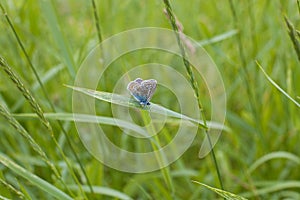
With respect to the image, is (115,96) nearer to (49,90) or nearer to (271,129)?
(271,129)

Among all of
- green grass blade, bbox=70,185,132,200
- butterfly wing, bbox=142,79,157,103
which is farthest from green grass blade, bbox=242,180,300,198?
butterfly wing, bbox=142,79,157,103

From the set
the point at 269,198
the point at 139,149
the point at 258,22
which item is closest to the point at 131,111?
the point at 139,149

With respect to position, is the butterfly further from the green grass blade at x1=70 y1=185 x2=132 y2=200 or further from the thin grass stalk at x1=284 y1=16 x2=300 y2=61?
the green grass blade at x1=70 y1=185 x2=132 y2=200

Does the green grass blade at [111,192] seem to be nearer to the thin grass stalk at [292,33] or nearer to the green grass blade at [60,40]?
the green grass blade at [60,40]

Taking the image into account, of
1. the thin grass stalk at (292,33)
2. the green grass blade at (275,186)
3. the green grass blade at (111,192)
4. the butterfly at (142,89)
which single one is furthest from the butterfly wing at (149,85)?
the green grass blade at (275,186)

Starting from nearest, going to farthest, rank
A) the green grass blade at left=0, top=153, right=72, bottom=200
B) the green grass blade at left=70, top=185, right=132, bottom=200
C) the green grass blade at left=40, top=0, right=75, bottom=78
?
the green grass blade at left=0, top=153, right=72, bottom=200 < the green grass blade at left=70, top=185, right=132, bottom=200 < the green grass blade at left=40, top=0, right=75, bottom=78

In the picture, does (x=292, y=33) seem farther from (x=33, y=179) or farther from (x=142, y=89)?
(x=33, y=179)
